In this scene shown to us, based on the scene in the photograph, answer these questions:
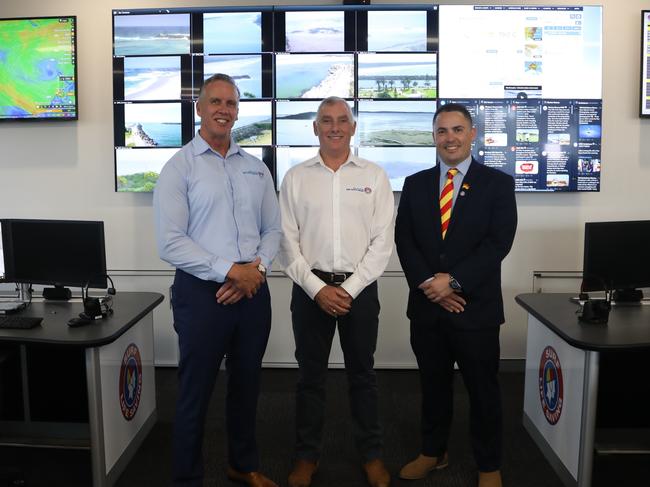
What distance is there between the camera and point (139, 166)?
12.3 ft

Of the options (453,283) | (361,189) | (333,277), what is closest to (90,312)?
(333,277)

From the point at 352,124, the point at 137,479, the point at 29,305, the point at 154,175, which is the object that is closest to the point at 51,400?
the point at 29,305

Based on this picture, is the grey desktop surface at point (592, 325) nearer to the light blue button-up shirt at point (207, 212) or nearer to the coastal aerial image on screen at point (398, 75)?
the light blue button-up shirt at point (207, 212)

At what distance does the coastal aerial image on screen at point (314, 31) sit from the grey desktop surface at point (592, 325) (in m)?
1.99

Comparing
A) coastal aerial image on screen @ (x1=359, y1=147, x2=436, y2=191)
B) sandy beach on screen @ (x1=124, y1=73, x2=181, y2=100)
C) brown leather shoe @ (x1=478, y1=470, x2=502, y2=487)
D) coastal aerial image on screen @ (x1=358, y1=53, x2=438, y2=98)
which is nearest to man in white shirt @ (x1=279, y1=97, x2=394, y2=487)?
brown leather shoe @ (x1=478, y1=470, x2=502, y2=487)

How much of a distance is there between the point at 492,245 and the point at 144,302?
5.61 ft

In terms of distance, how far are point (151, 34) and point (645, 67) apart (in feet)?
10.4

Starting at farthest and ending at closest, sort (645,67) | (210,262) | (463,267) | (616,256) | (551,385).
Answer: (645,67), (616,256), (551,385), (463,267), (210,262)

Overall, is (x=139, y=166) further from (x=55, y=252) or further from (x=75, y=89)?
(x=55, y=252)

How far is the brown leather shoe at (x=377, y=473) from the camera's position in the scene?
238cm

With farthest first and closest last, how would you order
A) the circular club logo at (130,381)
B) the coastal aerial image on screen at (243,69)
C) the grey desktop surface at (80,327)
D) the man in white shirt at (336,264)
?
the coastal aerial image on screen at (243,69), the circular club logo at (130,381), the man in white shirt at (336,264), the grey desktop surface at (80,327)

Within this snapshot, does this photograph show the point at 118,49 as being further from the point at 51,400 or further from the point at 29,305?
the point at 51,400

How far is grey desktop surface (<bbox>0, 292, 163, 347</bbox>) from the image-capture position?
2242 millimetres

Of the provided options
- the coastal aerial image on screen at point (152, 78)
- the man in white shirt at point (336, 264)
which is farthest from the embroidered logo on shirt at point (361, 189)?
the coastal aerial image on screen at point (152, 78)
